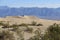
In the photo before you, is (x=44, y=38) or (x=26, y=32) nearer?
(x=44, y=38)

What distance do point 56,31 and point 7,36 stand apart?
3.47 metres

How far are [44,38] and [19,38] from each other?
187cm

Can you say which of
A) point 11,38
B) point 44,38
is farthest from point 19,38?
point 44,38

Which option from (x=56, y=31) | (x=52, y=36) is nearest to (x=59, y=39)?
(x=52, y=36)

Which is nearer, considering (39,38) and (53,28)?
(39,38)

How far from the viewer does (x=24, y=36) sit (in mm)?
18281

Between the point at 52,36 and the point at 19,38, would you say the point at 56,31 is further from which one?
the point at 19,38

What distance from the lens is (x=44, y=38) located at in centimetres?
1645

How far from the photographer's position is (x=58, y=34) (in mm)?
17422

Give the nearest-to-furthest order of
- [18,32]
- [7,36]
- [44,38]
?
[44,38]
[7,36]
[18,32]

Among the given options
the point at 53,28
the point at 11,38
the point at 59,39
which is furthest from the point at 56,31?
the point at 11,38

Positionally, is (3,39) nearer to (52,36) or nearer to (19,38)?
(19,38)

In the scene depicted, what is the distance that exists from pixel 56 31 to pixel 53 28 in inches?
28.1

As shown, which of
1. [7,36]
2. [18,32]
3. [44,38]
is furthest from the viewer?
[18,32]
